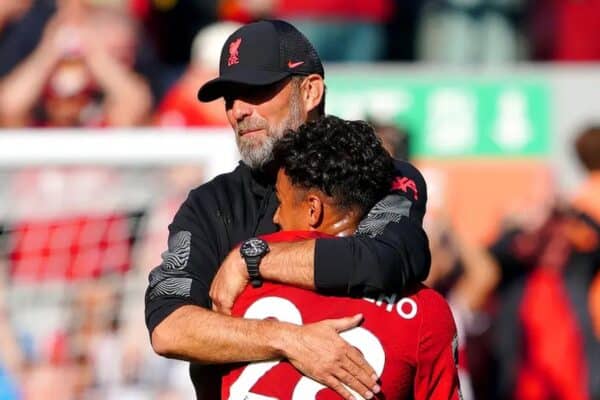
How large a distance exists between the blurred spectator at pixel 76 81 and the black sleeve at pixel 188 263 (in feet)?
12.0

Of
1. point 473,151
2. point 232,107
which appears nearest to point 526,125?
point 473,151

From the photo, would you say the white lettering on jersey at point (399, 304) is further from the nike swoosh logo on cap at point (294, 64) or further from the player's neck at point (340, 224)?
the nike swoosh logo on cap at point (294, 64)

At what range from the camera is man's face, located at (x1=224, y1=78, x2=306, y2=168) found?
3938mm

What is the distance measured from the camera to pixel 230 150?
6590 mm

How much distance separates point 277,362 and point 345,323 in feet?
0.57

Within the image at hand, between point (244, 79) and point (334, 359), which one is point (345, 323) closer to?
point (334, 359)

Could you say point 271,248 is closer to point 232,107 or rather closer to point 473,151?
point 232,107

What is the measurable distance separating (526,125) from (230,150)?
6.76 feet

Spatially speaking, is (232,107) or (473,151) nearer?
(232,107)

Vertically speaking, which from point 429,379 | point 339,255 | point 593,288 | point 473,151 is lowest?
point 593,288

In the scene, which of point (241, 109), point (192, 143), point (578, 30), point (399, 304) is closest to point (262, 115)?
point (241, 109)

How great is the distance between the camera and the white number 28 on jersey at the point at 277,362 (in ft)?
11.4

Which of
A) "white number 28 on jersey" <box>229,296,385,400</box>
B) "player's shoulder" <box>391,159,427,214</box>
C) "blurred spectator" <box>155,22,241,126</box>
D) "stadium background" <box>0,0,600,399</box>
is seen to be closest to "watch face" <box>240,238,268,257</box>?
"white number 28 on jersey" <box>229,296,385,400</box>

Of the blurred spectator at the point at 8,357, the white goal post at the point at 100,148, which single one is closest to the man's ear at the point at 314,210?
the white goal post at the point at 100,148
